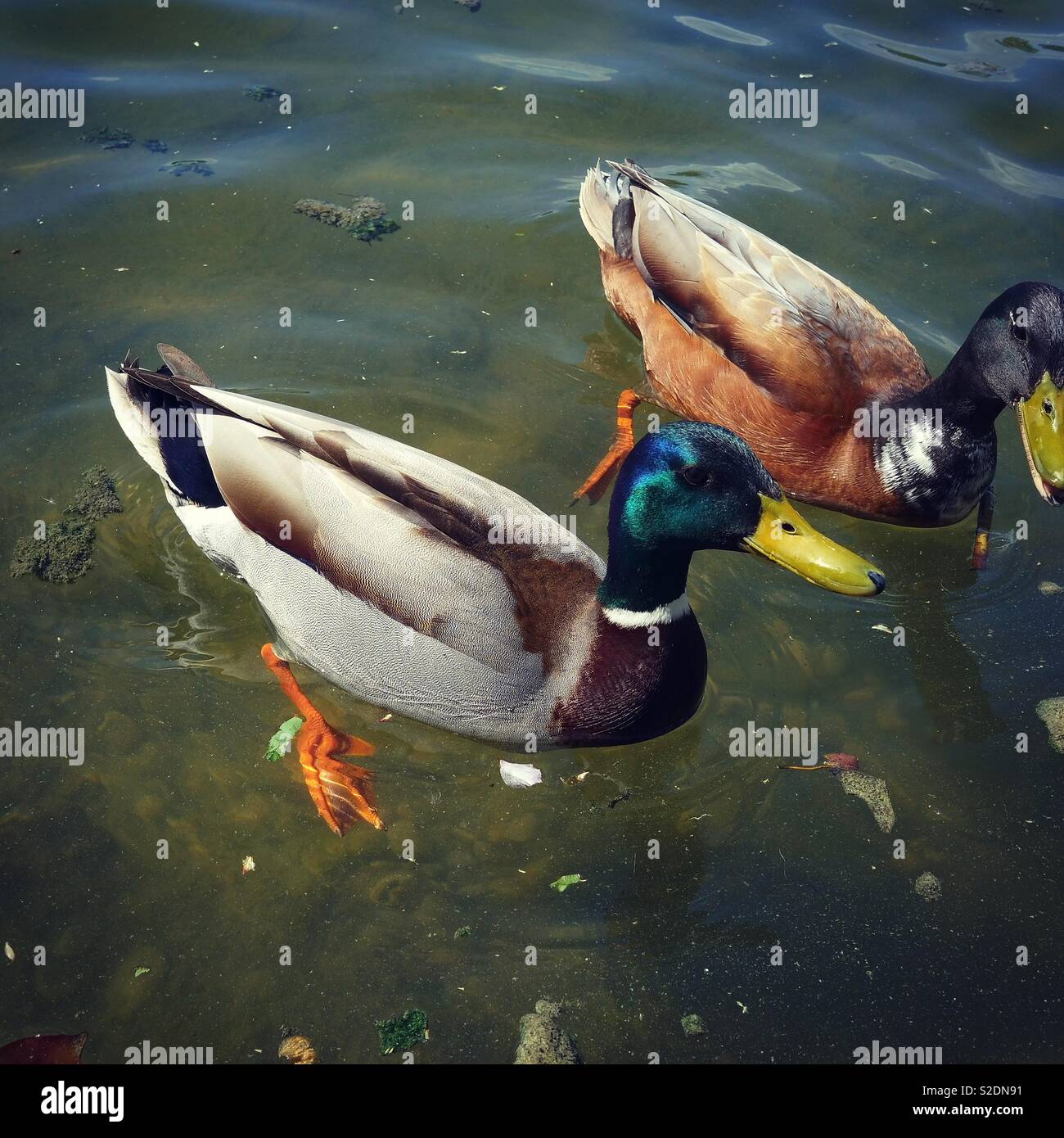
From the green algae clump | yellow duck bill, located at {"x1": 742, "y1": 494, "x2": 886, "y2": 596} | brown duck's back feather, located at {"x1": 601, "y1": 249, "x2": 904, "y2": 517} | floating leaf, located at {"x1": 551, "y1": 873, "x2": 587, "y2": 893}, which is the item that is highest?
yellow duck bill, located at {"x1": 742, "y1": 494, "x2": 886, "y2": 596}

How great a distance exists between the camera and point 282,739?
176 inches

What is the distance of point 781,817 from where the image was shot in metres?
4.30

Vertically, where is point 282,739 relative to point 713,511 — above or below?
below

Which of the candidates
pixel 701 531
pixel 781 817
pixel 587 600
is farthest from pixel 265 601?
pixel 781 817

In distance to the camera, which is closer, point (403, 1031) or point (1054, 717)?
point (403, 1031)

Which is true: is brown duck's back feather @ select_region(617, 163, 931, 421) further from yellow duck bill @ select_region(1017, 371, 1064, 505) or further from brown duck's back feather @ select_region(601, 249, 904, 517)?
yellow duck bill @ select_region(1017, 371, 1064, 505)

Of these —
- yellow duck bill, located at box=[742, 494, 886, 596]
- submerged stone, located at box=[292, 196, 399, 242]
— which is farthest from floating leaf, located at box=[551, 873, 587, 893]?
submerged stone, located at box=[292, 196, 399, 242]

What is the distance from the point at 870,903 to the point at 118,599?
3448 millimetres

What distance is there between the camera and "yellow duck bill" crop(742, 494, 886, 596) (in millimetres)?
3787

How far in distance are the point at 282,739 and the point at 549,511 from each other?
184 centimetres

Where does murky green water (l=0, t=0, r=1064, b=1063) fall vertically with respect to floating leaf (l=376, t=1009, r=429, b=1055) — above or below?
above

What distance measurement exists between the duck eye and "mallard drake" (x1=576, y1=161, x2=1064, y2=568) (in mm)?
1725

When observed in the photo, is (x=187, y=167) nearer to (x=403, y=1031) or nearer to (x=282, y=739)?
(x=282, y=739)

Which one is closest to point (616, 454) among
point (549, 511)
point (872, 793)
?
point (549, 511)
